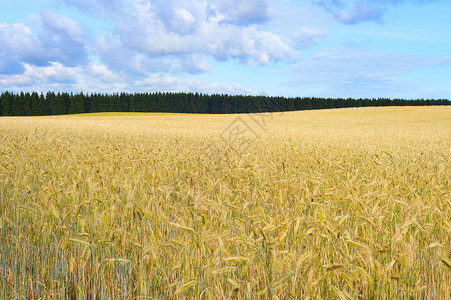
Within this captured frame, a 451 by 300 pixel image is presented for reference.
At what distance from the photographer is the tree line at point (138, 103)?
231 feet

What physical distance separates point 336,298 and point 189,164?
3539 millimetres

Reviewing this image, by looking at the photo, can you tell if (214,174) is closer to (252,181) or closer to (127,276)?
(252,181)

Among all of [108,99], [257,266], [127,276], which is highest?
[108,99]

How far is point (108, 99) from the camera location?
76562 millimetres

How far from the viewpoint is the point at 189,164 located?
5.06 meters

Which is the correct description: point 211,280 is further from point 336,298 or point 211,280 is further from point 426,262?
point 426,262

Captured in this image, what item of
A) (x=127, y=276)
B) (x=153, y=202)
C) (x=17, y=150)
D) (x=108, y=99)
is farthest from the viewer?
(x=108, y=99)

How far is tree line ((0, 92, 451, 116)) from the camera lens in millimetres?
70500

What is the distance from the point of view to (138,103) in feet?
258

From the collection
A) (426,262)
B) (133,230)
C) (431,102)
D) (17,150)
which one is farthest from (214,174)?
(431,102)

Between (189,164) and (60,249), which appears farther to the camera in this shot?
(189,164)

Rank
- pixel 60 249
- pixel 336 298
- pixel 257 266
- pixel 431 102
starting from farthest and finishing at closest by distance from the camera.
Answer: pixel 431 102, pixel 60 249, pixel 257 266, pixel 336 298

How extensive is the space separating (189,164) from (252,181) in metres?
1.24

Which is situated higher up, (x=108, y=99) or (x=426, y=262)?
(x=108, y=99)
